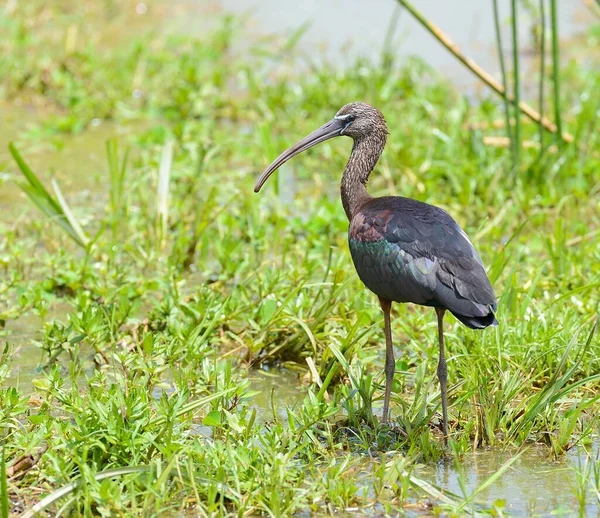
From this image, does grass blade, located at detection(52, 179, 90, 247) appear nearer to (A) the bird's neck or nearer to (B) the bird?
(A) the bird's neck

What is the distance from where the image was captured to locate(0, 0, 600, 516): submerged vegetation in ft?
12.0

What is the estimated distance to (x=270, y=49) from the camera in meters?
9.73

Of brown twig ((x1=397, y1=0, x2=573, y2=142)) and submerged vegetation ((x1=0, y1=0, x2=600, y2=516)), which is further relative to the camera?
brown twig ((x1=397, y1=0, x2=573, y2=142))

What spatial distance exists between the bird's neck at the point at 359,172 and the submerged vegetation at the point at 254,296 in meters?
0.38

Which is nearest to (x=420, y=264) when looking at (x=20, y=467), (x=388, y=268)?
(x=388, y=268)

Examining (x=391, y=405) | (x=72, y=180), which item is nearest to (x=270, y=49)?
(x=72, y=180)

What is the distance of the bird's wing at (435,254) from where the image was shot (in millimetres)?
3865

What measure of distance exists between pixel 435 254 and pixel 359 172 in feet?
2.82

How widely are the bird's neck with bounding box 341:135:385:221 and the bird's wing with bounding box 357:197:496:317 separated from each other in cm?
36

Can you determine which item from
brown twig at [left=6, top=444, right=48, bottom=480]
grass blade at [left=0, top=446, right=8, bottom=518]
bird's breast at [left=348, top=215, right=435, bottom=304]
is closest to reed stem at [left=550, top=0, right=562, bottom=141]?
bird's breast at [left=348, top=215, right=435, bottom=304]

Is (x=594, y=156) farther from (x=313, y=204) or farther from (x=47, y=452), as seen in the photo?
(x=47, y=452)

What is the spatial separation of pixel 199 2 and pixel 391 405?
7311mm

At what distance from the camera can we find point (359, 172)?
186 inches

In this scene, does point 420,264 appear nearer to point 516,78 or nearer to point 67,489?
point 67,489
